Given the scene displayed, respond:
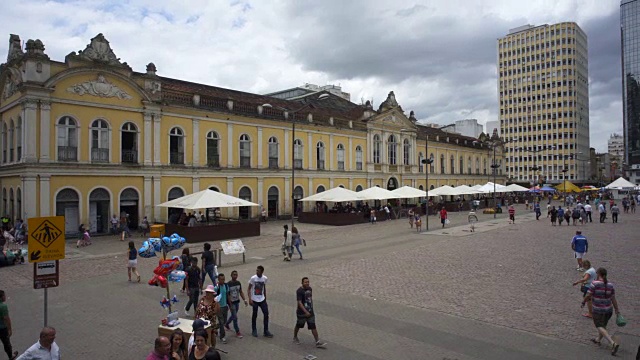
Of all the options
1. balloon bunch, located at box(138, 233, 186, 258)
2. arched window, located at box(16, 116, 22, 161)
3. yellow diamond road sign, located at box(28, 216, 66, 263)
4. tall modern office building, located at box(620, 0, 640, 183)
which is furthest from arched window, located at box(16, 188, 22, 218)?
tall modern office building, located at box(620, 0, 640, 183)

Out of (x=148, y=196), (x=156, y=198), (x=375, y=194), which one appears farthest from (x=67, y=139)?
(x=375, y=194)

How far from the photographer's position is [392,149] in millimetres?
50625

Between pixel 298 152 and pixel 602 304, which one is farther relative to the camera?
pixel 298 152

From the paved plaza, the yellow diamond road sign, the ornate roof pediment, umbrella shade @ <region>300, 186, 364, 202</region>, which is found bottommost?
the paved plaza

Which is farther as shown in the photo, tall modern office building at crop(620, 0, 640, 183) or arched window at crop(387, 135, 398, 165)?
tall modern office building at crop(620, 0, 640, 183)

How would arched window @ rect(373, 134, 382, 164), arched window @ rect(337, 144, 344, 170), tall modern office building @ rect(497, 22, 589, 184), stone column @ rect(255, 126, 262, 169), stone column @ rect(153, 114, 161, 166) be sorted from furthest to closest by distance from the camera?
1. tall modern office building @ rect(497, 22, 589, 184)
2. arched window @ rect(373, 134, 382, 164)
3. arched window @ rect(337, 144, 344, 170)
4. stone column @ rect(255, 126, 262, 169)
5. stone column @ rect(153, 114, 161, 166)

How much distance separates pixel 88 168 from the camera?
26.0 meters

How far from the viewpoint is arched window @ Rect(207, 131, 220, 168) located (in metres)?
33.0

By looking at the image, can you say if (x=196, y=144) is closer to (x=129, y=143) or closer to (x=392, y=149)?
(x=129, y=143)

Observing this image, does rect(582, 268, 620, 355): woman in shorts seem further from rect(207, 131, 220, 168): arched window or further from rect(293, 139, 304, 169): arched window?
rect(293, 139, 304, 169): arched window

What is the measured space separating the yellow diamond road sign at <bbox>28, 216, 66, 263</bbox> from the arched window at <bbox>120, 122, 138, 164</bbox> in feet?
68.8

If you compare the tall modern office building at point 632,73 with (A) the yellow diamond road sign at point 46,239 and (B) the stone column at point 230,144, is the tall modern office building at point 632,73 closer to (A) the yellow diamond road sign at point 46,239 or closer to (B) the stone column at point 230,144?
(B) the stone column at point 230,144

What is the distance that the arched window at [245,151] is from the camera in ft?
116

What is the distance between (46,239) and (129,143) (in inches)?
861
